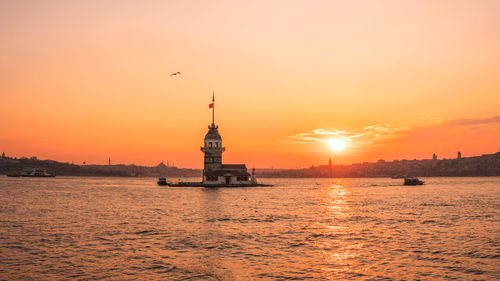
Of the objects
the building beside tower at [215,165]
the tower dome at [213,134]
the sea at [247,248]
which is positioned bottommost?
the sea at [247,248]

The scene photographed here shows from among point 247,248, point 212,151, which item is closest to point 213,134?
point 212,151

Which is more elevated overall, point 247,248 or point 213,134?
point 213,134

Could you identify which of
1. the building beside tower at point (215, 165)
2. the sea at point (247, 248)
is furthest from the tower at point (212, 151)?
the sea at point (247, 248)

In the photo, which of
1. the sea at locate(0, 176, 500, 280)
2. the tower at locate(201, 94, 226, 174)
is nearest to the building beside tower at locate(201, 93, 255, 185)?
the tower at locate(201, 94, 226, 174)

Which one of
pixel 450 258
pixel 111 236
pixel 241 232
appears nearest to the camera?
pixel 450 258

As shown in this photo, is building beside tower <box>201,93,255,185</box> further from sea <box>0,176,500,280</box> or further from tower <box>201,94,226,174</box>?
sea <box>0,176,500,280</box>

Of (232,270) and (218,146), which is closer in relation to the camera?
(232,270)

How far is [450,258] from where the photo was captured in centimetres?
2589

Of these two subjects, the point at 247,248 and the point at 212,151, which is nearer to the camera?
the point at 247,248

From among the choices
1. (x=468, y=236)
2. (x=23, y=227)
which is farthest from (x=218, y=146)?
(x=468, y=236)

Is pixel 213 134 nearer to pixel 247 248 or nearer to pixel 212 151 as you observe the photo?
pixel 212 151

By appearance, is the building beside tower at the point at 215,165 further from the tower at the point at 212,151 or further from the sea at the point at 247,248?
the sea at the point at 247,248

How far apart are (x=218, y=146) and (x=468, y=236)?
91.7 m

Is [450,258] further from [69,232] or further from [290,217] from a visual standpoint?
[69,232]
